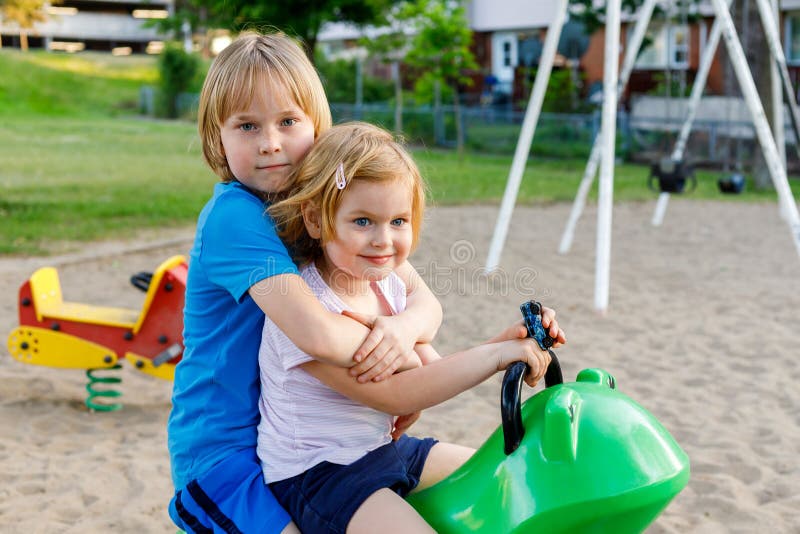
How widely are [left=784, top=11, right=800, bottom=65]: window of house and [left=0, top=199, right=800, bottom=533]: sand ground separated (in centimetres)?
1207

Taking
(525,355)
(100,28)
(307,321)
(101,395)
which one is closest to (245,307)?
(307,321)

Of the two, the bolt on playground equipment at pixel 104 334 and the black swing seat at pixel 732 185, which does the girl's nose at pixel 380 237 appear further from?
the black swing seat at pixel 732 185

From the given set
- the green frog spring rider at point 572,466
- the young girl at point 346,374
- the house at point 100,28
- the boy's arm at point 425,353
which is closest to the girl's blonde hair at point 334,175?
the young girl at point 346,374

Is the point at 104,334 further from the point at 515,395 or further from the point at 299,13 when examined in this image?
the point at 299,13

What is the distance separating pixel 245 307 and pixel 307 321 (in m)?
0.21

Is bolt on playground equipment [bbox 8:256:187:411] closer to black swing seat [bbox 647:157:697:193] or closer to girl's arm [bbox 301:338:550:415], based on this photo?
girl's arm [bbox 301:338:550:415]

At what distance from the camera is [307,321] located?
1.65 m

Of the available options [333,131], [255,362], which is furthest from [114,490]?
[333,131]

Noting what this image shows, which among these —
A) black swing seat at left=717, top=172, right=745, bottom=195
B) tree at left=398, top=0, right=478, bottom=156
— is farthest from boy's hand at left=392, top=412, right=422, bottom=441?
tree at left=398, top=0, right=478, bottom=156

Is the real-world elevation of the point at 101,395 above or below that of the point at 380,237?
below

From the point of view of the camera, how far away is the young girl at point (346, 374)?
1.66m

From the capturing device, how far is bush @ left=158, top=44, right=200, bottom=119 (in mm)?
28938

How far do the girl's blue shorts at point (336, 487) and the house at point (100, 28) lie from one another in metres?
46.7

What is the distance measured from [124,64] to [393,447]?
37.8 meters
